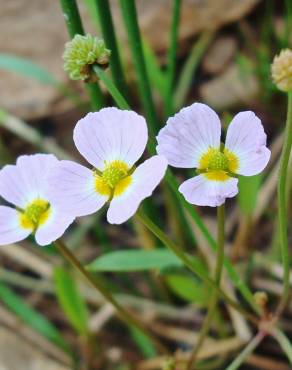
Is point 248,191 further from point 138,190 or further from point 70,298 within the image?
point 138,190

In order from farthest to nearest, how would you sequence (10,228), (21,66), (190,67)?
1. (190,67)
2. (21,66)
3. (10,228)

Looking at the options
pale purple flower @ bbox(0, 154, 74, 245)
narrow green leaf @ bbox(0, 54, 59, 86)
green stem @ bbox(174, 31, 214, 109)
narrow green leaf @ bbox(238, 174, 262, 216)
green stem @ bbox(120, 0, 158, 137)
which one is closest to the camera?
pale purple flower @ bbox(0, 154, 74, 245)

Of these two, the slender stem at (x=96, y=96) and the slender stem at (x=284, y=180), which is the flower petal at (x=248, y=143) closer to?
the slender stem at (x=284, y=180)

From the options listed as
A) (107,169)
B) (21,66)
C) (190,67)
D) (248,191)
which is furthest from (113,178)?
(190,67)

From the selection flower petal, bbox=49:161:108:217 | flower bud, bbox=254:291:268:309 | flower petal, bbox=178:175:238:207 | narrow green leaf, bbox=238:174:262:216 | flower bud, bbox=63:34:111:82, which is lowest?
flower bud, bbox=254:291:268:309

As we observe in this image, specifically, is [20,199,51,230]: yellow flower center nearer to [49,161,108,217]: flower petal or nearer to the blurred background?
[49,161,108,217]: flower petal

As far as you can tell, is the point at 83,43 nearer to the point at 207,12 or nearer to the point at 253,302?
the point at 253,302

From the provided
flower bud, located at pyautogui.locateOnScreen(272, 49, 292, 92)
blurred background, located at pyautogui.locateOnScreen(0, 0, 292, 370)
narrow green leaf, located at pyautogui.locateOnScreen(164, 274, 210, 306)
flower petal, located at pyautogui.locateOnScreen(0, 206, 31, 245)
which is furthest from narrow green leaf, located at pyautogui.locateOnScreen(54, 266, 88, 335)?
flower bud, located at pyautogui.locateOnScreen(272, 49, 292, 92)
